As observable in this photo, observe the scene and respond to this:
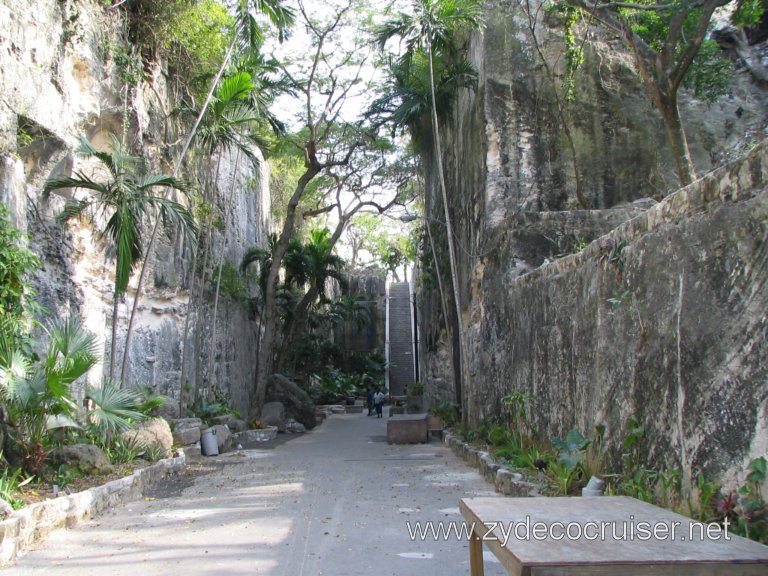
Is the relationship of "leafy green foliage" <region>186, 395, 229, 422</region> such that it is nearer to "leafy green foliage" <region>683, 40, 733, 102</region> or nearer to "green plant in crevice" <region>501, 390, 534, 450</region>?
"green plant in crevice" <region>501, 390, 534, 450</region>

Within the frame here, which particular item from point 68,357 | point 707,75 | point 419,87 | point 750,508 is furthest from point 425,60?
point 750,508

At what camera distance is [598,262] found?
6.51m

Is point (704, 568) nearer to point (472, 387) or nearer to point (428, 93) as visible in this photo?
point (472, 387)

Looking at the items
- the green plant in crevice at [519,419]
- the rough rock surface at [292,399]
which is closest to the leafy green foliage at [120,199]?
the green plant in crevice at [519,419]

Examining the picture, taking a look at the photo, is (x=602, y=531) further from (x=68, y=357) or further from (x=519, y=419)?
(x=519, y=419)

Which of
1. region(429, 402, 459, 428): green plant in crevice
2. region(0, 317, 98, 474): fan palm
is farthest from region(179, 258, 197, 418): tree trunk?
region(0, 317, 98, 474): fan palm

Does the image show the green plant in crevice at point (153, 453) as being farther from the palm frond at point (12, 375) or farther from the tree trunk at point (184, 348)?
the tree trunk at point (184, 348)

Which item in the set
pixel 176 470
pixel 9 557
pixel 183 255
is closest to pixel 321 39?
pixel 183 255

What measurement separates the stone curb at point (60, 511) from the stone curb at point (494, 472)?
4.12 metres

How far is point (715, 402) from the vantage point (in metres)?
4.18

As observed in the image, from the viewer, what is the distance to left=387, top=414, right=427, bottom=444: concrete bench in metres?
14.1

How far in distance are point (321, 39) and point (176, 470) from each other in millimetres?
11792

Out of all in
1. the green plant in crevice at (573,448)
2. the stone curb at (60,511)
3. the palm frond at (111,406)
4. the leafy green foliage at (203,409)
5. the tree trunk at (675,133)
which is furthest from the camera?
the leafy green foliage at (203,409)

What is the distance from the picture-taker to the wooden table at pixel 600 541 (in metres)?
2.47
